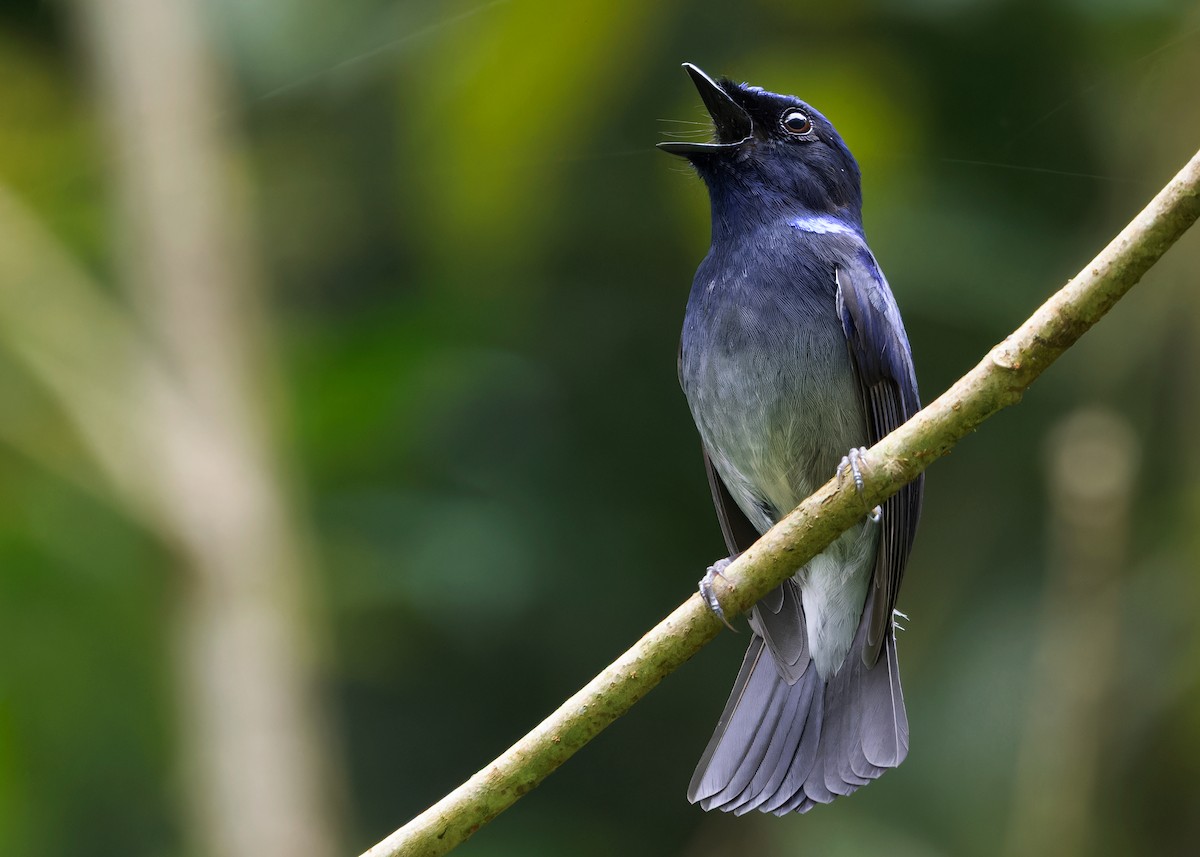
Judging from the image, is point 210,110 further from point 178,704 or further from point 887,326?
point 887,326

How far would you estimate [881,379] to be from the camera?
3.56 metres

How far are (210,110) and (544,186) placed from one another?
1687 millimetres

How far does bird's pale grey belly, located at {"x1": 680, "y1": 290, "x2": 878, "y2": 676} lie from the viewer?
3.53 metres

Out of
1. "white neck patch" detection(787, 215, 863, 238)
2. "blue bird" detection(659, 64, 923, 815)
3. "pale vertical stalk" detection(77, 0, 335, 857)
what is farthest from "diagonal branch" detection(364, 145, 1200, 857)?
"pale vertical stalk" detection(77, 0, 335, 857)

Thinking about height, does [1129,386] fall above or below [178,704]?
above

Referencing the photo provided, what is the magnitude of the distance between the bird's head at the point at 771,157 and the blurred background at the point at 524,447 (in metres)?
0.32

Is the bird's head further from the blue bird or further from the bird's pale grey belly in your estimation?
the bird's pale grey belly

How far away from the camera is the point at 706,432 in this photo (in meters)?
3.77

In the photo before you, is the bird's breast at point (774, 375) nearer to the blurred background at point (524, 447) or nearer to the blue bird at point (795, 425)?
the blue bird at point (795, 425)

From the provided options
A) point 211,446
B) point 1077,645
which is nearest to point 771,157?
point 1077,645

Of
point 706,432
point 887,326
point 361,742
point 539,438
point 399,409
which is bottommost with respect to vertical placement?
point 361,742

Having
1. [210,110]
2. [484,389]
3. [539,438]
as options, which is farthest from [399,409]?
[210,110]

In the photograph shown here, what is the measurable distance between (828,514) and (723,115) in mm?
1761

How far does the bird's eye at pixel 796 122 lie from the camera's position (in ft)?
13.2
